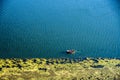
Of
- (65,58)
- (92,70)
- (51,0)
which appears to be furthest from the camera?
(51,0)

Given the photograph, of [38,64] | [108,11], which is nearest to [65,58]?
[38,64]

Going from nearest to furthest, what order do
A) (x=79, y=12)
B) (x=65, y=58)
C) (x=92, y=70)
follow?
(x=92, y=70)
(x=65, y=58)
(x=79, y=12)

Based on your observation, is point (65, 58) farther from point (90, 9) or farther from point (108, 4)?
point (108, 4)

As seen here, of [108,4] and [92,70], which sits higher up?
[108,4]

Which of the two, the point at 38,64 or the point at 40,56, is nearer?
the point at 38,64

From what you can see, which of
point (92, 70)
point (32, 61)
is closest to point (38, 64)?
point (32, 61)

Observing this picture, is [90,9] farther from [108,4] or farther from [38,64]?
[38,64]
